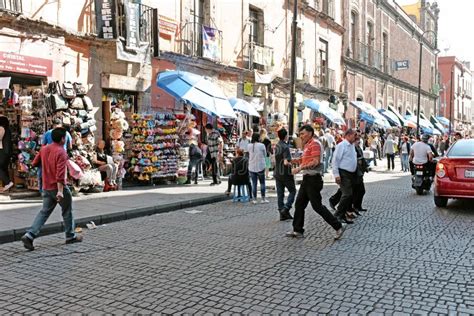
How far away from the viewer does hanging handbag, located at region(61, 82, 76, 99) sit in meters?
11.4

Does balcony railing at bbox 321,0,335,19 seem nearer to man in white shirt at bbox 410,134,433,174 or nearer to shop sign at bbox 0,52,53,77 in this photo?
man in white shirt at bbox 410,134,433,174

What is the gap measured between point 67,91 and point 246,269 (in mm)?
7522

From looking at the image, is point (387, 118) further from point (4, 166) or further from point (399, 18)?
point (4, 166)

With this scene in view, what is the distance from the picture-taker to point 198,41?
16969 mm

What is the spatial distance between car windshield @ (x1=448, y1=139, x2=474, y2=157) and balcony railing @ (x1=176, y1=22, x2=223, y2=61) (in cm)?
914

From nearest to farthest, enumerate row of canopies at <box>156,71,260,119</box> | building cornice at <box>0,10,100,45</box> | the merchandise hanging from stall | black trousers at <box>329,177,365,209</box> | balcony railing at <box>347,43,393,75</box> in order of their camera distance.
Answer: black trousers at <box>329,177,365,209</box>
building cornice at <box>0,10,100,45</box>
the merchandise hanging from stall
row of canopies at <box>156,71,260,119</box>
balcony railing at <box>347,43,393,75</box>

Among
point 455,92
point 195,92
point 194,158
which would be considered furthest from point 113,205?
point 455,92

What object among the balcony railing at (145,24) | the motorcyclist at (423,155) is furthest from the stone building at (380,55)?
the balcony railing at (145,24)

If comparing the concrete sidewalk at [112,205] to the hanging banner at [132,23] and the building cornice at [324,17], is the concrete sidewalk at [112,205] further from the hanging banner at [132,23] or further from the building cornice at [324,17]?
the building cornice at [324,17]

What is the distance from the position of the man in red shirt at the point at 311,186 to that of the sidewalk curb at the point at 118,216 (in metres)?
3.52

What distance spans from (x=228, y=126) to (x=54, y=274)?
1333 cm

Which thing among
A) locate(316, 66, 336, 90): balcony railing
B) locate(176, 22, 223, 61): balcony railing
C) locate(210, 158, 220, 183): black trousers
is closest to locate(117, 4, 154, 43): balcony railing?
locate(176, 22, 223, 61): balcony railing

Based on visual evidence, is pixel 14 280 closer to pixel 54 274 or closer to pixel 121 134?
pixel 54 274

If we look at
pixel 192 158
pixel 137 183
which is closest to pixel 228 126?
pixel 192 158
